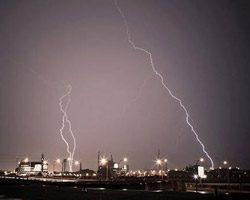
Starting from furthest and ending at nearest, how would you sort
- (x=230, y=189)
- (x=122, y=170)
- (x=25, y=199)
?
(x=122, y=170), (x=230, y=189), (x=25, y=199)

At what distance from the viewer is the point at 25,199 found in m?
28.4

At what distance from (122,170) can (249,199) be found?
523 ft

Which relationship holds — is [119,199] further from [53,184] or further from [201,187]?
[53,184]

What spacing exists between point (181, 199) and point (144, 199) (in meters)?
3.08

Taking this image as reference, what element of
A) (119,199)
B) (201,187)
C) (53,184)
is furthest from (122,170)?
(119,199)

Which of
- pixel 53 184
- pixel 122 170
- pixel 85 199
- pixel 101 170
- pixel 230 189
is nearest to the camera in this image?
pixel 85 199

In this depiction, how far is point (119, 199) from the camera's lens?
3050 cm

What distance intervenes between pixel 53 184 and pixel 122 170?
12787 cm

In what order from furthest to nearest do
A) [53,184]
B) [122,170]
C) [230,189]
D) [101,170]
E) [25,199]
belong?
[122,170]
[101,170]
[53,184]
[230,189]
[25,199]

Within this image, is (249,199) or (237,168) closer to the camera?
(249,199)

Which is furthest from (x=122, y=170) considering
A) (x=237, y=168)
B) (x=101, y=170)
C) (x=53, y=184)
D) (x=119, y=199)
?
(x=119, y=199)

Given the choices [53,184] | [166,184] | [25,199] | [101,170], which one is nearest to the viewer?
[25,199]

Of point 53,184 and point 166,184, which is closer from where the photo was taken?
point 166,184

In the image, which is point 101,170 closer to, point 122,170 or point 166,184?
point 122,170
